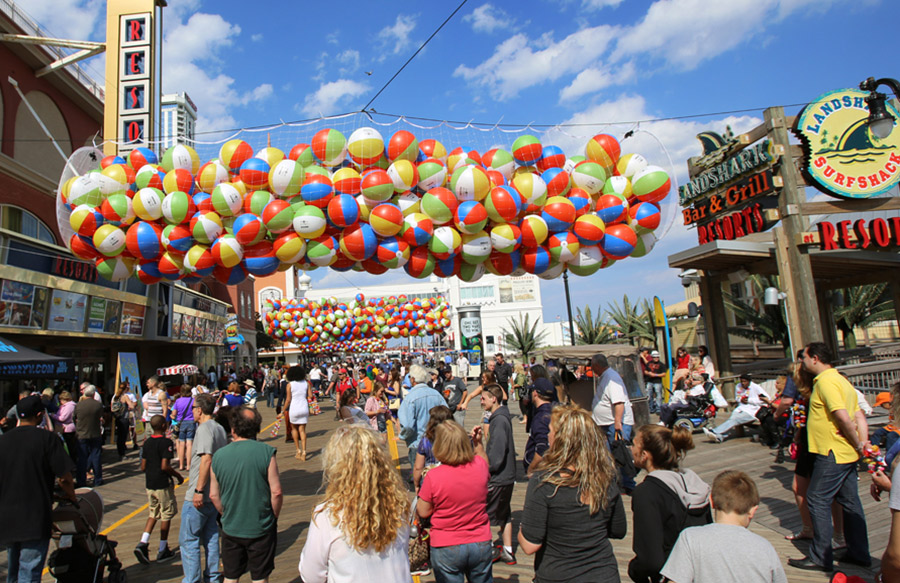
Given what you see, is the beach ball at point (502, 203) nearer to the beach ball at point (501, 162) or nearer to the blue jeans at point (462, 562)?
the beach ball at point (501, 162)

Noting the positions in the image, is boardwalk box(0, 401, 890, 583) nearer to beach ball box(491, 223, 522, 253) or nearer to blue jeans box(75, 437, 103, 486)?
blue jeans box(75, 437, 103, 486)

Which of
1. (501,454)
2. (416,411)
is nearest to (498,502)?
(501,454)

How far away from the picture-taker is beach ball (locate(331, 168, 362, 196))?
22.0ft

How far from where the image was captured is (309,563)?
2.56 meters

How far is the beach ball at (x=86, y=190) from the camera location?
6820 millimetres

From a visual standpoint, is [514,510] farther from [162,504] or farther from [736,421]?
[736,421]

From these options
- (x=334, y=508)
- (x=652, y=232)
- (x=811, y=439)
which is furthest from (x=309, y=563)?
(x=652, y=232)

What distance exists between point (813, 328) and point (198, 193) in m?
12.3

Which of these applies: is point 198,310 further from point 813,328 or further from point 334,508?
point 334,508

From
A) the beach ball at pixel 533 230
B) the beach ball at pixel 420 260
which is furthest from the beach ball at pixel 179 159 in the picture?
the beach ball at pixel 533 230

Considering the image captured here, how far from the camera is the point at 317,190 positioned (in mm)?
6602

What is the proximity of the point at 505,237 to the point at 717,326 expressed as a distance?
10.7 m

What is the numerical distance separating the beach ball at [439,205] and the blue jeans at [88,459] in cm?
741

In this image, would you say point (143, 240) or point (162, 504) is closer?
point (162, 504)
